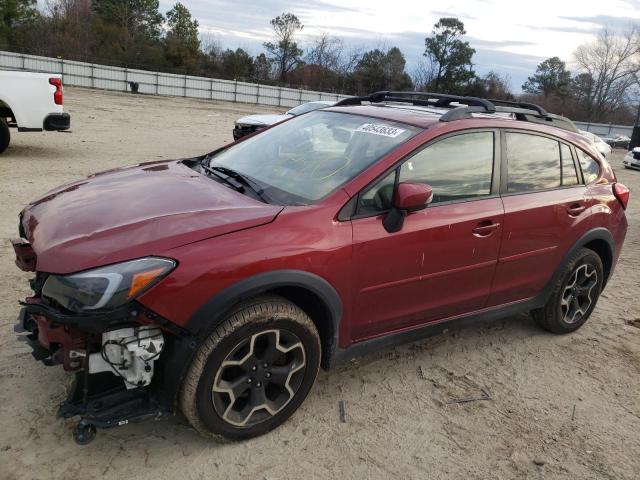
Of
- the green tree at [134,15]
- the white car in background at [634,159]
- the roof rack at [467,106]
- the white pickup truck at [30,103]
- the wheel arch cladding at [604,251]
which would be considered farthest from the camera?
the green tree at [134,15]

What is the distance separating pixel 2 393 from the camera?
3051 mm

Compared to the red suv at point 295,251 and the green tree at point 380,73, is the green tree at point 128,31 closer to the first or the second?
the green tree at point 380,73

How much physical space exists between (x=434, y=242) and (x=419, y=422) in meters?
1.05

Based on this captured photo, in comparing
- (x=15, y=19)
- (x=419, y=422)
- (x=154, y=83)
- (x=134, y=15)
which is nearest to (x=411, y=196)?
(x=419, y=422)

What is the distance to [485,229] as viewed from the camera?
3.50m

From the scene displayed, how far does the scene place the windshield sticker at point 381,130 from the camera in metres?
3.41

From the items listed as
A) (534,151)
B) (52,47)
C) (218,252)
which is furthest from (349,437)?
(52,47)

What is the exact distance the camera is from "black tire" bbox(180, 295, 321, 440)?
262 centimetres

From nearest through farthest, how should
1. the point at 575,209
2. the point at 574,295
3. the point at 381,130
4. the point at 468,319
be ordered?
the point at 381,130
the point at 468,319
the point at 575,209
the point at 574,295

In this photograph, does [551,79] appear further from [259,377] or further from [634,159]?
[259,377]

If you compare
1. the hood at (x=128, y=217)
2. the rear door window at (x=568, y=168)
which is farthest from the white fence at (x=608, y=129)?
the hood at (x=128, y=217)

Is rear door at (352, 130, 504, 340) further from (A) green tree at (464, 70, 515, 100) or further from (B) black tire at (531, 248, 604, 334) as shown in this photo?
(A) green tree at (464, 70, 515, 100)

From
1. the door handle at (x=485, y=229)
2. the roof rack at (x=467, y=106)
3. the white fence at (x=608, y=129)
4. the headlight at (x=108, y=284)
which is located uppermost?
the roof rack at (x=467, y=106)

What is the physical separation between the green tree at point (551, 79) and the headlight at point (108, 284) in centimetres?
7498
